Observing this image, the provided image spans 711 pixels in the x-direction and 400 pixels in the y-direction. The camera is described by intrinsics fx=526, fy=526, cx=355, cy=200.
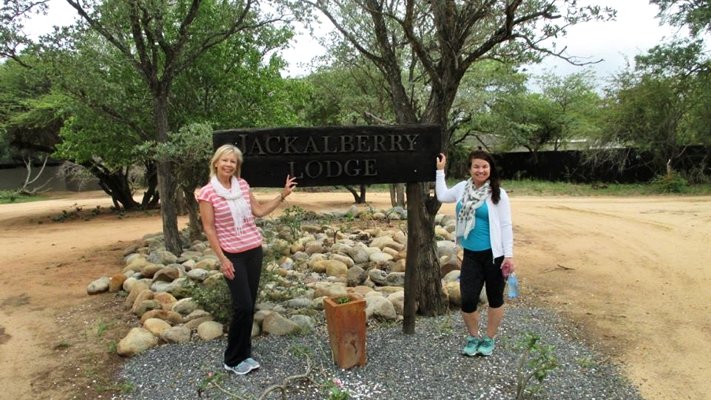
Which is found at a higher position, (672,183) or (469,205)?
(469,205)

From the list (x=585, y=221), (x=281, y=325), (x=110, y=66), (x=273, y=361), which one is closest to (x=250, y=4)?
(x=110, y=66)

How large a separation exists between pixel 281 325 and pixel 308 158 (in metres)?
1.55

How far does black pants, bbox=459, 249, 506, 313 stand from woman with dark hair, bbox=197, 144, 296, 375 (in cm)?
151

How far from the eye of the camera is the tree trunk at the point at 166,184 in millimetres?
8047

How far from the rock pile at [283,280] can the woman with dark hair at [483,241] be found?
1.20 meters

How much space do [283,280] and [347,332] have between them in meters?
2.49

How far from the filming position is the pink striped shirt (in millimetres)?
3631

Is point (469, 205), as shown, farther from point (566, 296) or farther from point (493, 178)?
point (566, 296)

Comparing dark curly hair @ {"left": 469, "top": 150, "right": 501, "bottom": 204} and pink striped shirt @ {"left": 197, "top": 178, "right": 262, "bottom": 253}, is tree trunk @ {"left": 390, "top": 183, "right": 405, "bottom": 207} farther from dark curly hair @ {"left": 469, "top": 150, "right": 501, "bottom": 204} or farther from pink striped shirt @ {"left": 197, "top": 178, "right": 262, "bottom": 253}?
pink striped shirt @ {"left": 197, "top": 178, "right": 262, "bottom": 253}

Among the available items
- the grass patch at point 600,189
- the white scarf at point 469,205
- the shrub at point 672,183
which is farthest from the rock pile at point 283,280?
the shrub at point 672,183

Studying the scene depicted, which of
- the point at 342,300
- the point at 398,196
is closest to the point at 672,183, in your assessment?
the point at 398,196

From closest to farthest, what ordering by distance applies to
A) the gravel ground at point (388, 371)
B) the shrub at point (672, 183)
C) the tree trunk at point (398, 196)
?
the gravel ground at point (388, 371)
the tree trunk at point (398, 196)
the shrub at point (672, 183)

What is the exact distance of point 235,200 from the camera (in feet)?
12.1

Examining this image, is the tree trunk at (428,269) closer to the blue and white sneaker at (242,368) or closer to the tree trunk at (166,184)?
the blue and white sneaker at (242,368)
